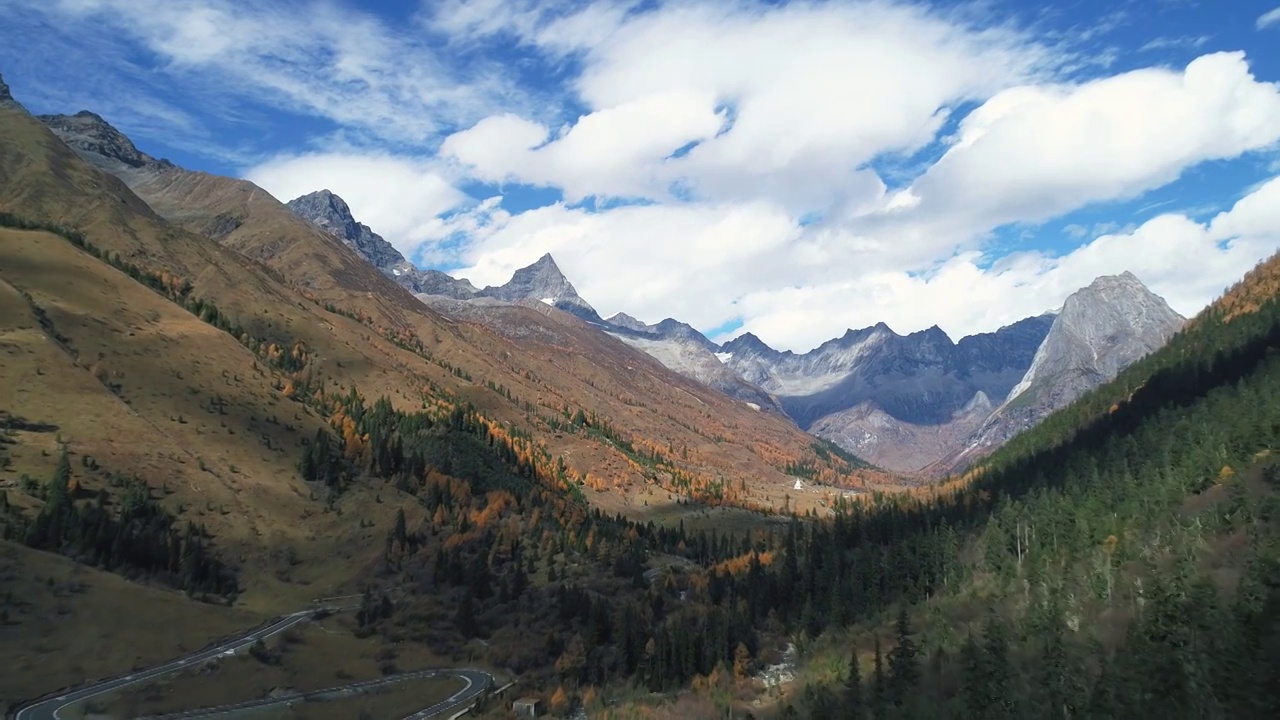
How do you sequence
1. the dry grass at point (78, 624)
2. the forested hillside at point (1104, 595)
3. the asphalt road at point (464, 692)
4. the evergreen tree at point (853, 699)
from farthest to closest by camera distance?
the asphalt road at point (464, 692)
the evergreen tree at point (853, 699)
the dry grass at point (78, 624)
the forested hillside at point (1104, 595)

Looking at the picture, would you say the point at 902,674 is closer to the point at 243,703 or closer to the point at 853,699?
the point at 853,699

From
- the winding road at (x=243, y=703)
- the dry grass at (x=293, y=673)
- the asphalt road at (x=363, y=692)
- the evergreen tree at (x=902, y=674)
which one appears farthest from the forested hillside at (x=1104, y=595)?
the dry grass at (x=293, y=673)

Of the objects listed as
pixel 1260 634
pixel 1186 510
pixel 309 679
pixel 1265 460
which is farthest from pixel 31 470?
pixel 1265 460

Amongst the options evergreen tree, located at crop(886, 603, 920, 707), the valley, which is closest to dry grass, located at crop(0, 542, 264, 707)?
the valley

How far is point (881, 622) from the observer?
142 m

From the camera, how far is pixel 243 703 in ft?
328

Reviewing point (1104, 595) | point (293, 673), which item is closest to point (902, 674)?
point (1104, 595)

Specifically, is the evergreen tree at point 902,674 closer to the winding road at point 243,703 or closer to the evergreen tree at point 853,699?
the evergreen tree at point 853,699

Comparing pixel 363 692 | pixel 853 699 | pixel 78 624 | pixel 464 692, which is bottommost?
pixel 464 692

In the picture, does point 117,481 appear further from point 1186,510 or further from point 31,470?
point 1186,510

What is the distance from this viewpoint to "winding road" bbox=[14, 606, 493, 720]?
86438 millimetres

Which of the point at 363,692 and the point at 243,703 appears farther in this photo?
the point at 363,692

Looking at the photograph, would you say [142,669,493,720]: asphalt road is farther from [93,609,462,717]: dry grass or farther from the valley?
[93,609,462,717]: dry grass

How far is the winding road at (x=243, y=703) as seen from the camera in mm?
86438
